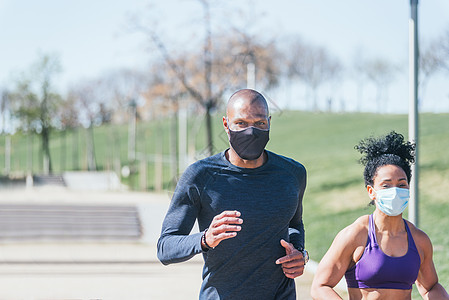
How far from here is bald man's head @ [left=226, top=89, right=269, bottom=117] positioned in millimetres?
3008

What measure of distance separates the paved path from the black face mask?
228 inches

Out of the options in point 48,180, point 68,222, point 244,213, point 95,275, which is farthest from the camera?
point 48,180

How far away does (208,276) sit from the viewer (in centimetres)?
300

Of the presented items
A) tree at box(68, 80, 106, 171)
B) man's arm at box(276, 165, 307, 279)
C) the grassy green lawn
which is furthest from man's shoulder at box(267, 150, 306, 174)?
tree at box(68, 80, 106, 171)

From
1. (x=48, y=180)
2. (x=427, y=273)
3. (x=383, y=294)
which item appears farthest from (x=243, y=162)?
(x=48, y=180)

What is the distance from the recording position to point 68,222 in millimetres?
19000

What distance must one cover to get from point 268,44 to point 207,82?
2.65 metres

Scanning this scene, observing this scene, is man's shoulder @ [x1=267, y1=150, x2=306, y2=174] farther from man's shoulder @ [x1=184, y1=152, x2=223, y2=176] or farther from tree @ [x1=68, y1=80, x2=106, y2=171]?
tree @ [x1=68, y1=80, x2=106, y2=171]

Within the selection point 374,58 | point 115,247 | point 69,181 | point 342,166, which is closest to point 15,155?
point 69,181

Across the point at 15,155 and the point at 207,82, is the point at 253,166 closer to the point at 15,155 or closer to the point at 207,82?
the point at 207,82

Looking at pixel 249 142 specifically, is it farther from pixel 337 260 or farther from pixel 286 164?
pixel 337 260

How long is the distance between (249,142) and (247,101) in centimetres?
20

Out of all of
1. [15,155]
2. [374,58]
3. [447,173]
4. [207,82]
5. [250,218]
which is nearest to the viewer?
[250,218]

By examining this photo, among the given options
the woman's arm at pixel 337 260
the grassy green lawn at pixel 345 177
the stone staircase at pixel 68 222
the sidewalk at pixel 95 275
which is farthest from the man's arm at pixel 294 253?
the stone staircase at pixel 68 222
